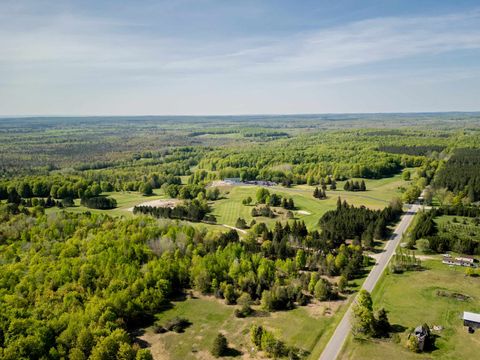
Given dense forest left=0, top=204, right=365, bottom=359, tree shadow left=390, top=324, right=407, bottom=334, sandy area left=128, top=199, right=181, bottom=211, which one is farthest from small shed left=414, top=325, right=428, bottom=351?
sandy area left=128, top=199, right=181, bottom=211

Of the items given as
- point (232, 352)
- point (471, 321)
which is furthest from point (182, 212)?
point (471, 321)

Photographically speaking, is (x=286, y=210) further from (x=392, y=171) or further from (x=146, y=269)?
(x=392, y=171)

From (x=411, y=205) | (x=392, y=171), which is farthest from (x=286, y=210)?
(x=392, y=171)

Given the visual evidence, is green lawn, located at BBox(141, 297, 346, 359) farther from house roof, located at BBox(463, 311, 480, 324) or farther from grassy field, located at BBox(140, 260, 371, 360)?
house roof, located at BBox(463, 311, 480, 324)

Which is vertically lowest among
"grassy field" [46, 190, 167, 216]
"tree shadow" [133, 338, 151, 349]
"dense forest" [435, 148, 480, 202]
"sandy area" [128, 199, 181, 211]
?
"tree shadow" [133, 338, 151, 349]

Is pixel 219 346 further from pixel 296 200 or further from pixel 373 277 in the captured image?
pixel 296 200

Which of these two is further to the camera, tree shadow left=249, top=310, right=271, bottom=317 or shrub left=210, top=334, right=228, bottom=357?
tree shadow left=249, top=310, right=271, bottom=317

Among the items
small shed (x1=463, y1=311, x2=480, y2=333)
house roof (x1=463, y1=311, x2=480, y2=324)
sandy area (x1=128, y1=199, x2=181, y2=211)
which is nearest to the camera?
small shed (x1=463, y1=311, x2=480, y2=333)

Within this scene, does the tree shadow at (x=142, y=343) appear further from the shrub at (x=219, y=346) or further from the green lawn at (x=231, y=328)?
the shrub at (x=219, y=346)
